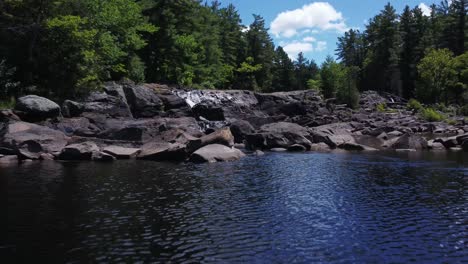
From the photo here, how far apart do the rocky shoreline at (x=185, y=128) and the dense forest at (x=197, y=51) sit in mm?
5164

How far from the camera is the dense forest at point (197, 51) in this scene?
47.0 meters

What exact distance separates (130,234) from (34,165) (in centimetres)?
1844

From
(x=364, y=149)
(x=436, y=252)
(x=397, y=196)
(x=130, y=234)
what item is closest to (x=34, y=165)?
(x=130, y=234)

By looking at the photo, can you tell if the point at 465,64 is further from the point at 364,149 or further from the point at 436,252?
the point at 436,252

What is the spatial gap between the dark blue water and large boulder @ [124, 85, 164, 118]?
19939 millimetres

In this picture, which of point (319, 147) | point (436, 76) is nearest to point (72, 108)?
point (319, 147)

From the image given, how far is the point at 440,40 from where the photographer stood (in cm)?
10862

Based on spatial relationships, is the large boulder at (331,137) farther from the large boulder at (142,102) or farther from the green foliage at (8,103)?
the green foliage at (8,103)

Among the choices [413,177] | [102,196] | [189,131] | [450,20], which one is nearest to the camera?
[102,196]

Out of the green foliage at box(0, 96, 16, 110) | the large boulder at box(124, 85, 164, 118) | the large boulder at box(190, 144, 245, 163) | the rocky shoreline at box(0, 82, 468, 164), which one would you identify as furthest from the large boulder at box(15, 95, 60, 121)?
the large boulder at box(190, 144, 245, 163)

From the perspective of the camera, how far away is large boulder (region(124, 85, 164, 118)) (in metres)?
51.1

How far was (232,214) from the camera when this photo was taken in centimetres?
1889

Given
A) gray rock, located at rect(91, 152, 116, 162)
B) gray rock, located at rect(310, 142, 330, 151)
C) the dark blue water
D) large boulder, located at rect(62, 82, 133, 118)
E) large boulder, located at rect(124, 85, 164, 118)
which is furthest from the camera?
large boulder, located at rect(124, 85, 164, 118)

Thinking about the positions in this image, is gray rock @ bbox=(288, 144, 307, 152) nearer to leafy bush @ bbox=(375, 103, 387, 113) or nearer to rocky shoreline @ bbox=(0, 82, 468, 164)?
Answer: rocky shoreline @ bbox=(0, 82, 468, 164)
